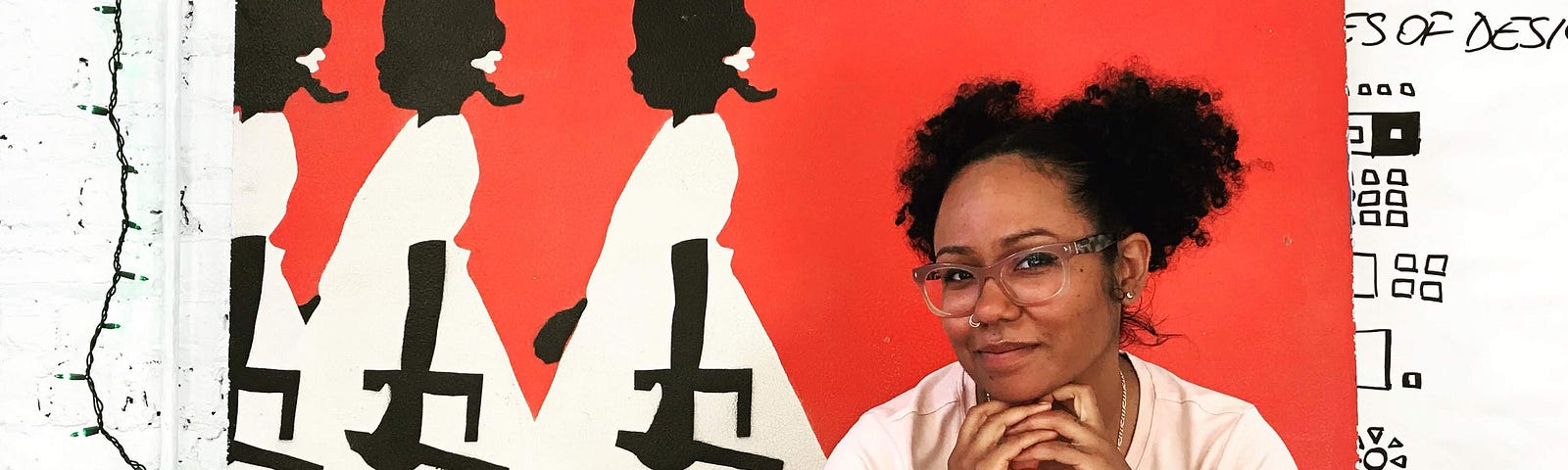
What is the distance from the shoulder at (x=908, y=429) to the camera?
5.08 ft

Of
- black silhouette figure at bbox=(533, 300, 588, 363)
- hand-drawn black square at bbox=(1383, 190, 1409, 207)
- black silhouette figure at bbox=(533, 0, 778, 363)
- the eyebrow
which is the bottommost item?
black silhouette figure at bbox=(533, 300, 588, 363)

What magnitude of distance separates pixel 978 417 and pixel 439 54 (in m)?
1.15

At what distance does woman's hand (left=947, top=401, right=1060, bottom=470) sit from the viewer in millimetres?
1335

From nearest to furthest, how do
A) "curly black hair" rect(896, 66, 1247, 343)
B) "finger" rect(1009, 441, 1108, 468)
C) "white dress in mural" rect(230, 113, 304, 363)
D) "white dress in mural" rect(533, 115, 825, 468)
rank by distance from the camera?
"finger" rect(1009, 441, 1108, 468) < "curly black hair" rect(896, 66, 1247, 343) < "white dress in mural" rect(533, 115, 825, 468) < "white dress in mural" rect(230, 113, 304, 363)

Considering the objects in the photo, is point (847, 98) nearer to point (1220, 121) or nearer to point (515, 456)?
point (1220, 121)

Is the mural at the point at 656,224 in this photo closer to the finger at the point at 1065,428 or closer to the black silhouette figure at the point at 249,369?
the black silhouette figure at the point at 249,369

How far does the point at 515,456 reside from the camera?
5.74 feet

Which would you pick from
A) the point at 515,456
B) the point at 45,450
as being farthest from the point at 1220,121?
the point at 45,450

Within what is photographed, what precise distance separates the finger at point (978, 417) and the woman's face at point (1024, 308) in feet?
0.06

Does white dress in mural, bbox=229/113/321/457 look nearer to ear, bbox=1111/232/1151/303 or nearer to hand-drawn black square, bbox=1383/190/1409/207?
ear, bbox=1111/232/1151/303

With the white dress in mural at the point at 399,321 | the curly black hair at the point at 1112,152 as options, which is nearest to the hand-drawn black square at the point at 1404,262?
the curly black hair at the point at 1112,152

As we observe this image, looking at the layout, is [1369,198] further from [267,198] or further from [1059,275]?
[267,198]

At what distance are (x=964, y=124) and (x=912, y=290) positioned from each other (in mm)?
289

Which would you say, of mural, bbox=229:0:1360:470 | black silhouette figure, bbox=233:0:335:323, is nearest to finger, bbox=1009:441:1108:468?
mural, bbox=229:0:1360:470
